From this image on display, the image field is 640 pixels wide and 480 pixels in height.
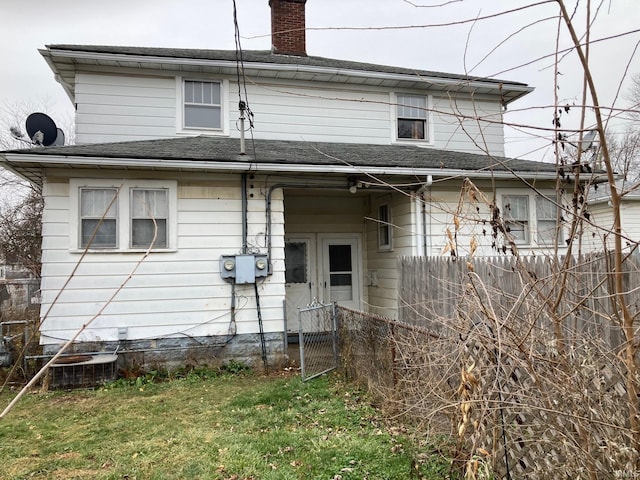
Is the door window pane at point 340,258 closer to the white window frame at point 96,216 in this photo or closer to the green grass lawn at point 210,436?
the green grass lawn at point 210,436

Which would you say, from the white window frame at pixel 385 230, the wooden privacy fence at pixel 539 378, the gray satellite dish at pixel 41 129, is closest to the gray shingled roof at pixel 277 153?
the white window frame at pixel 385 230

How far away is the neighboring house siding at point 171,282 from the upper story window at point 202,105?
2263 mm

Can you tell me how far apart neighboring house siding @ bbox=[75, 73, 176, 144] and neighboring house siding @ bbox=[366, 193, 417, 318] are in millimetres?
5117

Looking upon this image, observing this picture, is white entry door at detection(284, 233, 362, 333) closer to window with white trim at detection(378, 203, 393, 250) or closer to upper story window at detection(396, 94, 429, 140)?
window with white trim at detection(378, 203, 393, 250)

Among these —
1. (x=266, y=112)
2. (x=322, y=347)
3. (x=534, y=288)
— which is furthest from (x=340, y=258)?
(x=534, y=288)

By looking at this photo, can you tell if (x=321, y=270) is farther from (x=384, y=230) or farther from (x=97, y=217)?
(x=97, y=217)

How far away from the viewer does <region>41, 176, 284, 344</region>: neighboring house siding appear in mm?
7000

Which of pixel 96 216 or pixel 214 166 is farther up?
pixel 214 166

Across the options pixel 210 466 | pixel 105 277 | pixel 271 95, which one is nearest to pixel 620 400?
pixel 210 466

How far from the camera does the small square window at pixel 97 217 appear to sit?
23.6 ft

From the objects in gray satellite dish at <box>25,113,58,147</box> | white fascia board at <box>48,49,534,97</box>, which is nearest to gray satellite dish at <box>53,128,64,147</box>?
gray satellite dish at <box>25,113,58,147</box>

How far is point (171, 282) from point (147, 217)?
1259 mm

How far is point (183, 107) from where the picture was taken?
913cm

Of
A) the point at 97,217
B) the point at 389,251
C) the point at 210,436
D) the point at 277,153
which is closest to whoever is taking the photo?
the point at 210,436
